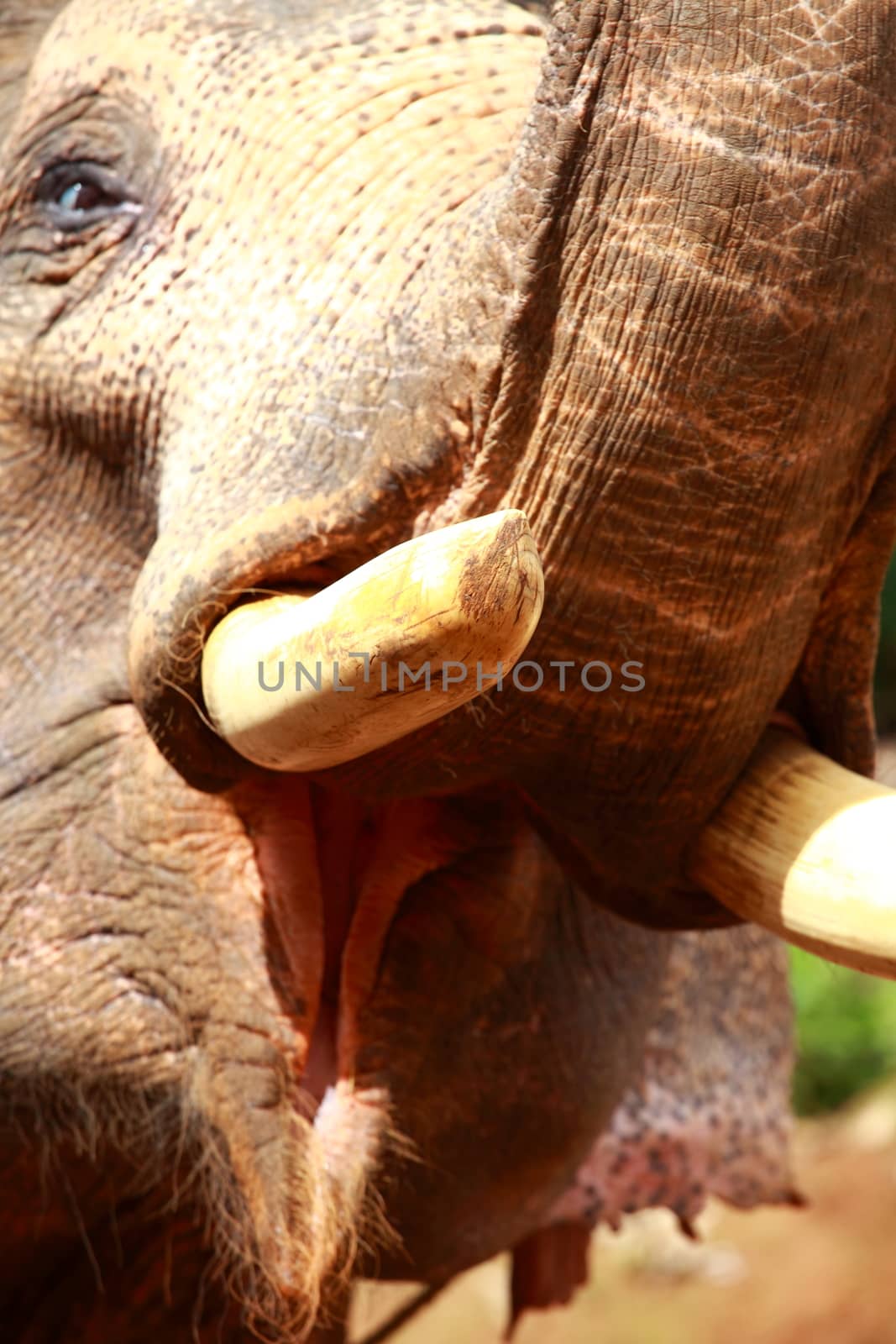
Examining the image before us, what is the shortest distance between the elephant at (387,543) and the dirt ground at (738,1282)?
2368 millimetres

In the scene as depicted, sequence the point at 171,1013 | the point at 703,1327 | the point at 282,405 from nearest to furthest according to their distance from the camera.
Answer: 1. the point at 282,405
2. the point at 171,1013
3. the point at 703,1327

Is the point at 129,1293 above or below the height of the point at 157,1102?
below

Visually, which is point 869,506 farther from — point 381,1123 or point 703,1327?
point 703,1327

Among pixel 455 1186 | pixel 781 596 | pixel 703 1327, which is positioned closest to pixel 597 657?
pixel 781 596

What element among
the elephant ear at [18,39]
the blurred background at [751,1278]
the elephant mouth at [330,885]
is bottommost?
the blurred background at [751,1278]

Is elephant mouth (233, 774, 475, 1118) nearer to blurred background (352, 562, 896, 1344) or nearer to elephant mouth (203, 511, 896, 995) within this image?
elephant mouth (203, 511, 896, 995)

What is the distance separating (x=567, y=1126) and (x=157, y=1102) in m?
0.37

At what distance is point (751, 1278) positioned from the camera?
4090mm

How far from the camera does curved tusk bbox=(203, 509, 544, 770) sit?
0.84m

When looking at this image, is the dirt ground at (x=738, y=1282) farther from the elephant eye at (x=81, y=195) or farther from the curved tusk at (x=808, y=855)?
the elephant eye at (x=81, y=195)

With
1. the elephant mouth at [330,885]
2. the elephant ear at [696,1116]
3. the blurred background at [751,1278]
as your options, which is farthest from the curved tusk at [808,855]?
the blurred background at [751,1278]

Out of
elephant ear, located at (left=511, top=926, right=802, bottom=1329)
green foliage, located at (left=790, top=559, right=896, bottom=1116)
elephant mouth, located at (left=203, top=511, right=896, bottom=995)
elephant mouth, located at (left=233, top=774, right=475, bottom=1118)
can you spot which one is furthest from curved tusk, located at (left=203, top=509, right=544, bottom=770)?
green foliage, located at (left=790, top=559, right=896, bottom=1116)

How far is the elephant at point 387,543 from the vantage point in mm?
956

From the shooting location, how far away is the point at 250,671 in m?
0.97
